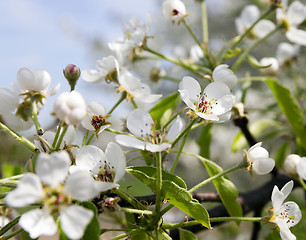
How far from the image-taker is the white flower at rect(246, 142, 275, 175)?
65 centimetres

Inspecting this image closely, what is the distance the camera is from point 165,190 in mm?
578

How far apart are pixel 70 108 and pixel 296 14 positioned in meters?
0.79

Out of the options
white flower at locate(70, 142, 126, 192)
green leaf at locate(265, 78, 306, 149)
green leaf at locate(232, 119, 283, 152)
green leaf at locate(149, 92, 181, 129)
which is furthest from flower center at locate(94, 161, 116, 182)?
green leaf at locate(232, 119, 283, 152)

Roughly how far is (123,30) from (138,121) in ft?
1.29

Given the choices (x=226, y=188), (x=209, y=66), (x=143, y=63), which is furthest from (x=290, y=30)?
(x=226, y=188)

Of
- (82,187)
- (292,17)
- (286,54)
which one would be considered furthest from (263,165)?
(286,54)

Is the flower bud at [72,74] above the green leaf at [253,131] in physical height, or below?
above

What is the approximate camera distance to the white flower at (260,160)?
65 cm

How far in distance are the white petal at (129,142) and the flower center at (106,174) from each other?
0.20 ft

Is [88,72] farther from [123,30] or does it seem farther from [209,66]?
[209,66]

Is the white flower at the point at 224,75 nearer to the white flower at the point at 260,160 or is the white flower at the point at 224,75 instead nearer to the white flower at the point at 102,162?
the white flower at the point at 260,160

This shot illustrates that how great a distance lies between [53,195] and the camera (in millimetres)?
493

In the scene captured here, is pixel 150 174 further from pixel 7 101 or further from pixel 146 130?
pixel 7 101

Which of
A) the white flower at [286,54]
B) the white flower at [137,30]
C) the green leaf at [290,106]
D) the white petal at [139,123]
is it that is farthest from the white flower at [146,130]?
the white flower at [286,54]
